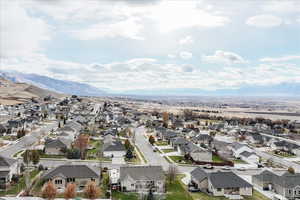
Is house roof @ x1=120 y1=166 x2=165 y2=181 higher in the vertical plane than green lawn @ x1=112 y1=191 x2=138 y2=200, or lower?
higher

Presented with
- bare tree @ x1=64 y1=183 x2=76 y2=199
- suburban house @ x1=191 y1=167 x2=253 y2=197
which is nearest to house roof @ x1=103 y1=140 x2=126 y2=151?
suburban house @ x1=191 y1=167 x2=253 y2=197

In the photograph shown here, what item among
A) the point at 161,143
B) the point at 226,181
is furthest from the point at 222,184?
the point at 161,143

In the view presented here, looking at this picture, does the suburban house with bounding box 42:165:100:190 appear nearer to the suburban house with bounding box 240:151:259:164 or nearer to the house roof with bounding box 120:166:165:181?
the house roof with bounding box 120:166:165:181

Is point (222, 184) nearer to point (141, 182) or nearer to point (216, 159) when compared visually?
point (141, 182)

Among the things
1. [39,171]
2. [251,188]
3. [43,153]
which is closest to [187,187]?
[251,188]

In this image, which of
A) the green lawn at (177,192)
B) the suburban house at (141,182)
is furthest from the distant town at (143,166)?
the green lawn at (177,192)

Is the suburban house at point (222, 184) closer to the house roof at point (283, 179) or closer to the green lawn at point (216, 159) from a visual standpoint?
the house roof at point (283, 179)

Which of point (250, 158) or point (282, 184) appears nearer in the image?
point (282, 184)
